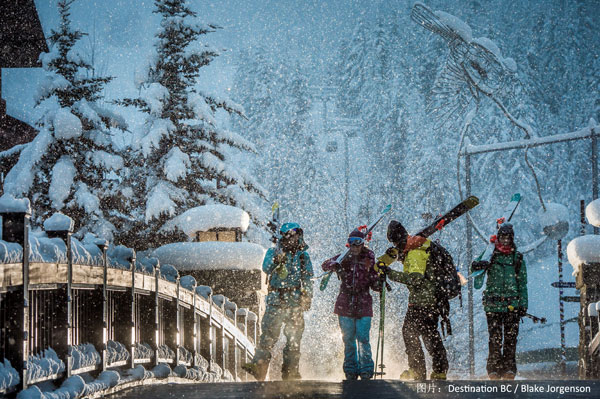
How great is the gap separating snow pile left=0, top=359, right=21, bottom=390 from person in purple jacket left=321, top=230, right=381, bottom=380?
14.8 ft

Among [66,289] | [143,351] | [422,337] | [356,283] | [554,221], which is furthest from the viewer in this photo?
[554,221]


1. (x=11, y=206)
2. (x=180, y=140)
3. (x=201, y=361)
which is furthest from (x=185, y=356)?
(x=180, y=140)

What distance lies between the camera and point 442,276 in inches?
354

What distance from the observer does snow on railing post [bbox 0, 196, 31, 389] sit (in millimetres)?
5145

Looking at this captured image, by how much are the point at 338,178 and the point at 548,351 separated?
39795 millimetres

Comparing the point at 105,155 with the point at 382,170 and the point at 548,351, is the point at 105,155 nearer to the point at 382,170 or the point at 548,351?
the point at 548,351

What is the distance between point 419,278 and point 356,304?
2.54ft

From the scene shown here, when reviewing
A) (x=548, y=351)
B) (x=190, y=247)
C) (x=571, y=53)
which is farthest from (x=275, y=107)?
(x=190, y=247)

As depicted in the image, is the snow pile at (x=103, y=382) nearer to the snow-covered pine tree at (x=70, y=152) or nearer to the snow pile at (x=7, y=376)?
the snow pile at (x=7, y=376)

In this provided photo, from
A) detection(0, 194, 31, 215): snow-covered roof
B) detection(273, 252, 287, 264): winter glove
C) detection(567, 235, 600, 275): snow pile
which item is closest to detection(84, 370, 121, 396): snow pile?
detection(0, 194, 31, 215): snow-covered roof

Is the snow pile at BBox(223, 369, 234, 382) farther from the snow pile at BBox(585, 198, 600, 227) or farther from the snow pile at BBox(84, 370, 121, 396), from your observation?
the snow pile at BBox(585, 198, 600, 227)

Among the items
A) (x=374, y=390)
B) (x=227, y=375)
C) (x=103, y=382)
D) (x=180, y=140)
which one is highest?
(x=180, y=140)

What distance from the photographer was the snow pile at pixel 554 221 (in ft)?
52.2

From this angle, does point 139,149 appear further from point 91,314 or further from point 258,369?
point 91,314
